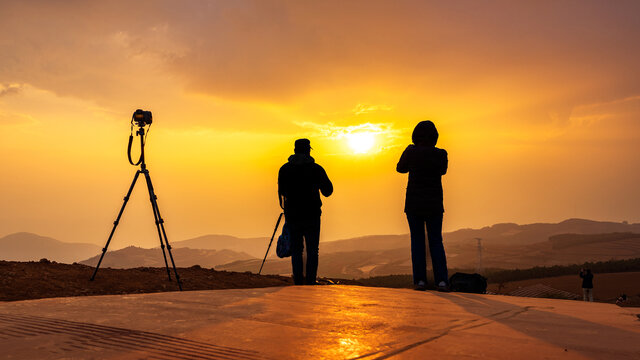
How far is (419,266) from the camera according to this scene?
24.8 feet

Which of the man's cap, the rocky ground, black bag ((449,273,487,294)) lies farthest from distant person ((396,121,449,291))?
the rocky ground

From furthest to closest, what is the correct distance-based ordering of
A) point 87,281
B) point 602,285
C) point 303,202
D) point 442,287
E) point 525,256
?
point 525,256
point 602,285
point 87,281
point 303,202
point 442,287

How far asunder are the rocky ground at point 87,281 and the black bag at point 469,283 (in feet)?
13.1

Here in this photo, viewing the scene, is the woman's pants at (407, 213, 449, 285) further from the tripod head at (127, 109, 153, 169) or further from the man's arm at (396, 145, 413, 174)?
the tripod head at (127, 109, 153, 169)

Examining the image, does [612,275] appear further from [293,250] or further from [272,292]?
[272,292]

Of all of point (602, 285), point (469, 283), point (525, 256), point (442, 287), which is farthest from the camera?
point (525, 256)

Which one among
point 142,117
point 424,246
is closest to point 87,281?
point 142,117

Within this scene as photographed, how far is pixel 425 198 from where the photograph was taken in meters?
7.57

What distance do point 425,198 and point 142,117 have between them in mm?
4789

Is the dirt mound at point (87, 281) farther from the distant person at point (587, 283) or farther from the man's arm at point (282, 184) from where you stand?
the distant person at point (587, 283)

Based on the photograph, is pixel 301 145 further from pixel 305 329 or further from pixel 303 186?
pixel 305 329

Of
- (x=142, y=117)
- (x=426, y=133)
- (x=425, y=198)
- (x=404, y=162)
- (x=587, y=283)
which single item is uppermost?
(x=142, y=117)

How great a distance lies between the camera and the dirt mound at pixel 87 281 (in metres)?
7.76

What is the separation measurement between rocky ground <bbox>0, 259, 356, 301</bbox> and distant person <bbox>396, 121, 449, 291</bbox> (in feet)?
13.2
